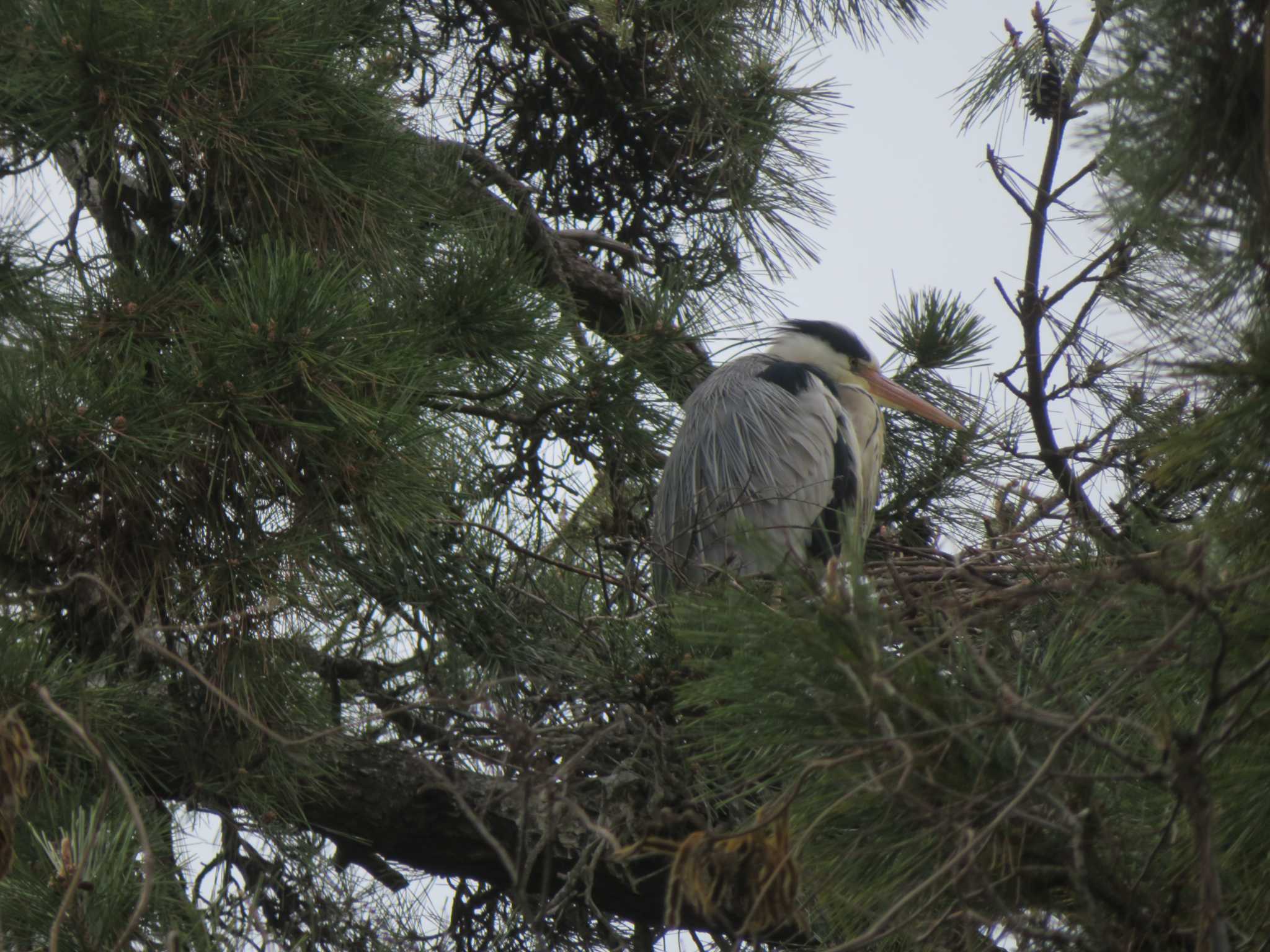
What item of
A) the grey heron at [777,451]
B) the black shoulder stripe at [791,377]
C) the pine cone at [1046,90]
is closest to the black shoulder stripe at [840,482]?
the grey heron at [777,451]

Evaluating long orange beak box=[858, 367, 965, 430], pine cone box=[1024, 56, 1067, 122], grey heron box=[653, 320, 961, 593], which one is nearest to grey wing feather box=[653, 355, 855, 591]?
grey heron box=[653, 320, 961, 593]

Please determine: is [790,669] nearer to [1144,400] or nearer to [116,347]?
[116,347]

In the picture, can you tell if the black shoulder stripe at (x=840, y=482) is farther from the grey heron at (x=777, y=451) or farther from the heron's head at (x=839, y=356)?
the heron's head at (x=839, y=356)

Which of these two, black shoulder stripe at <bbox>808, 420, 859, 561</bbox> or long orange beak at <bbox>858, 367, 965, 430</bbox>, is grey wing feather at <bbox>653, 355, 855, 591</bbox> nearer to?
black shoulder stripe at <bbox>808, 420, 859, 561</bbox>

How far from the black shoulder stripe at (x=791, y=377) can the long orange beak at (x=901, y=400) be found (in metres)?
0.09

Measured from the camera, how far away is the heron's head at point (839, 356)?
2.97 m

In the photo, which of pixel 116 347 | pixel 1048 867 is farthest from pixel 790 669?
pixel 116 347

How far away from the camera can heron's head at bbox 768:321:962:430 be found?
117 inches

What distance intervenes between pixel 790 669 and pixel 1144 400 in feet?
5.17

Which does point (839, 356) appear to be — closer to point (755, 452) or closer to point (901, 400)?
point (901, 400)

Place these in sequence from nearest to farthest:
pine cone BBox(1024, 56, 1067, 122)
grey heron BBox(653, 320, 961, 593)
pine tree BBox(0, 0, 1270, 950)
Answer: pine tree BBox(0, 0, 1270, 950), pine cone BBox(1024, 56, 1067, 122), grey heron BBox(653, 320, 961, 593)

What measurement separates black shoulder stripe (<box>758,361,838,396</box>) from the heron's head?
0.06 m

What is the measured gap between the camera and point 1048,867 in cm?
91

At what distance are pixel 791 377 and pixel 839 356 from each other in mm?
328
